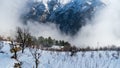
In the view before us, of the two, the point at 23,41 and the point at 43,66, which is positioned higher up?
the point at 23,41

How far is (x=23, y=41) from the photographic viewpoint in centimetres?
4584

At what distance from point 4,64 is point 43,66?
16.6 ft

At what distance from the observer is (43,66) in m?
40.8

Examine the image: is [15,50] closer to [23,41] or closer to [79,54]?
[23,41]

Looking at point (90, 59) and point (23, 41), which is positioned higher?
point (23, 41)

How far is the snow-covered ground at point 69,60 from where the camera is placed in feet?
131

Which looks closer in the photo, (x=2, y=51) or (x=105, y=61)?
(x=105, y=61)

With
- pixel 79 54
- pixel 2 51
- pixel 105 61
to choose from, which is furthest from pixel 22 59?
pixel 105 61

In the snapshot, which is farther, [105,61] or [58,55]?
[58,55]

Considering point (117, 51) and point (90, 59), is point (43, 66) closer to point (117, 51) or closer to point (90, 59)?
point (90, 59)

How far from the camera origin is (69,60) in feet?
140

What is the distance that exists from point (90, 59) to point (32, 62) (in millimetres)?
7785

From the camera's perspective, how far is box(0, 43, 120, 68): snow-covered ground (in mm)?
40047

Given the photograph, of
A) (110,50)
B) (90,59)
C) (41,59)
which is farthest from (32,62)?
(110,50)
